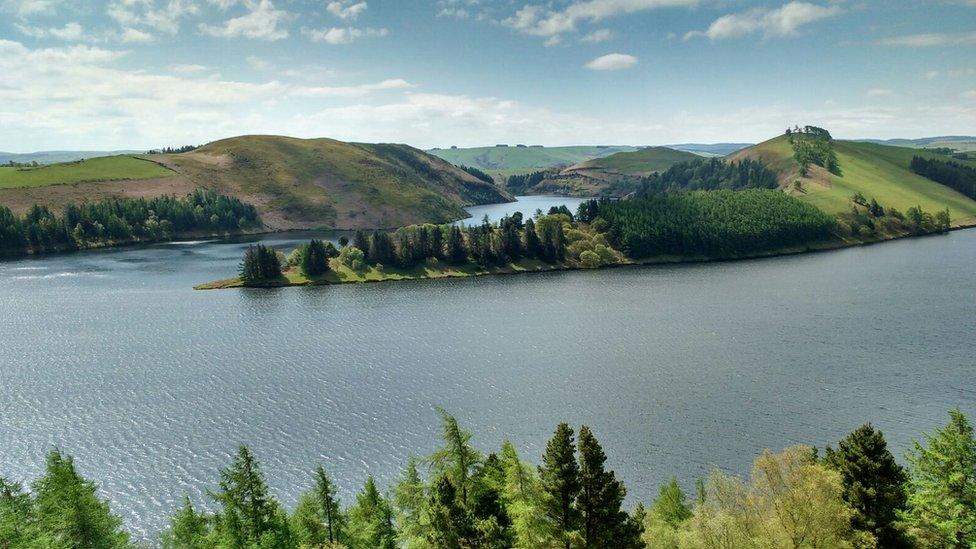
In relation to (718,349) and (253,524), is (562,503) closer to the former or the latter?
(253,524)

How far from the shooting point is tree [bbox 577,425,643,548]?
125 feet

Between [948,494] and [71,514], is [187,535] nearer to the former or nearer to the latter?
[71,514]

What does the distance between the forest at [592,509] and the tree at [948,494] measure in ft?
Answer: 0.23

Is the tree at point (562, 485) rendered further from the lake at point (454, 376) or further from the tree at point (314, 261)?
the tree at point (314, 261)

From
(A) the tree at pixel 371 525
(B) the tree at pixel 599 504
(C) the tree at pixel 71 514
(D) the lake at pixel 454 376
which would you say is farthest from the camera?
(D) the lake at pixel 454 376

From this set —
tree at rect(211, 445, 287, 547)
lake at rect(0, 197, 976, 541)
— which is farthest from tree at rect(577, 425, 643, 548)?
lake at rect(0, 197, 976, 541)

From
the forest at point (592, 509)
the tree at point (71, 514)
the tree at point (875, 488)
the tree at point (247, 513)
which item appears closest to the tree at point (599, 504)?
the forest at point (592, 509)

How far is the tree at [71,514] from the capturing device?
43.4m

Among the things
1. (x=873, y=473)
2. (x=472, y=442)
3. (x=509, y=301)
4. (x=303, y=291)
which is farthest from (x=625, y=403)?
(x=303, y=291)

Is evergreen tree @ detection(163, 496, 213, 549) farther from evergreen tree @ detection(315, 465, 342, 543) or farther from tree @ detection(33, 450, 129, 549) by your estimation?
evergreen tree @ detection(315, 465, 342, 543)

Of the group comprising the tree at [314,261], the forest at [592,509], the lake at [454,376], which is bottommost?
the lake at [454,376]

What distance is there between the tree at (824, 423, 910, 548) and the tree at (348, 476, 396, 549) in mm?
32574

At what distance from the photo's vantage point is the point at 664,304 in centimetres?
15038

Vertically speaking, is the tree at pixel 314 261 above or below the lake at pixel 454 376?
above
